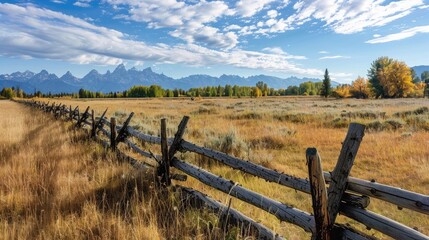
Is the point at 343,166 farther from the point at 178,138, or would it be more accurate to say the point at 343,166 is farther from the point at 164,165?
the point at 164,165

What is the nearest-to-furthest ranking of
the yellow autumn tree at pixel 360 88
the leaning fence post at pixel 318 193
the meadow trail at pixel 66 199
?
the leaning fence post at pixel 318 193 → the meadow trail at pixel 66 199 → the yellow autumn tree at pixel 360 88

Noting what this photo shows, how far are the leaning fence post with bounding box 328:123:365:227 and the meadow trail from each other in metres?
1.88

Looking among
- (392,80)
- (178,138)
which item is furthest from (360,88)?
(178,138)

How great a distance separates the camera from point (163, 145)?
18.6 ft

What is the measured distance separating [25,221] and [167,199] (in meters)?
1.87

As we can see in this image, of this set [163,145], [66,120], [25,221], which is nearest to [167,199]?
[163,145]

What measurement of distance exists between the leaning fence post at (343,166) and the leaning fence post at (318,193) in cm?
12

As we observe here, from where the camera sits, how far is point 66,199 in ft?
15.2

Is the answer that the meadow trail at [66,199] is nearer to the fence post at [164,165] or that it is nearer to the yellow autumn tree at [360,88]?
the fence post at [164,165]

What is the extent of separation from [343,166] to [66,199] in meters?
3.88

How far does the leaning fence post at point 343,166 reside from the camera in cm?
265

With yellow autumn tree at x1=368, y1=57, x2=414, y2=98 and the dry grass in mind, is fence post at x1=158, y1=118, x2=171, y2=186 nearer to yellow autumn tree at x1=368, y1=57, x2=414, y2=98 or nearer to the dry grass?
the dry grass

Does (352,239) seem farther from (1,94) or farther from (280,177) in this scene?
(1,94)

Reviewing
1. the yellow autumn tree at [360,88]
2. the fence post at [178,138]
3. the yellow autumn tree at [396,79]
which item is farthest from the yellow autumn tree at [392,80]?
the fence post at [178,138]
